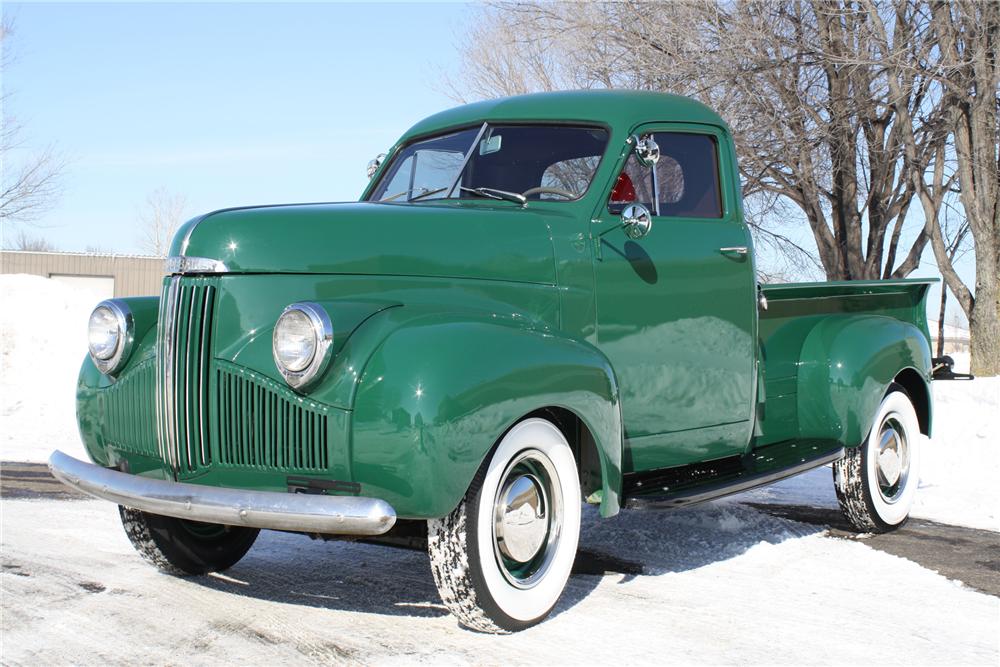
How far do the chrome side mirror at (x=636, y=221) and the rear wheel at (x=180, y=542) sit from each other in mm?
2259

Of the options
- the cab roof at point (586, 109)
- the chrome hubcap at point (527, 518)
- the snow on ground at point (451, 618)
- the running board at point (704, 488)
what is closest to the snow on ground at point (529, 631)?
the snow on ground at point (451, 618)

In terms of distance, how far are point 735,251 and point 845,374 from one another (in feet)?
3.39

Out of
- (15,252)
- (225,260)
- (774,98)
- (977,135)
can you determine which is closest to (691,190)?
(225,260)

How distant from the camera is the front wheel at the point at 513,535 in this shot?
374 cm

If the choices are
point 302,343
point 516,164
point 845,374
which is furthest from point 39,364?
point 302,343

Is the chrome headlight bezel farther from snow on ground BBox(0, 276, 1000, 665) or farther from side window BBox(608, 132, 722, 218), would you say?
side window BBox(608, 132, 722, 218)

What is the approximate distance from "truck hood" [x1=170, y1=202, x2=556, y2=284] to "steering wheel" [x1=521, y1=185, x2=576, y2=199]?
0.51 m

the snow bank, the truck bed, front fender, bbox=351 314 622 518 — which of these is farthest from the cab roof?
the snow bank

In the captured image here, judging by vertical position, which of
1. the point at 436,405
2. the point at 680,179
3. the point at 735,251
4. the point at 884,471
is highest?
the point at 680,179

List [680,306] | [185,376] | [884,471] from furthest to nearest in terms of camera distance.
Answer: [884,471] < [680,306] < [185,376]

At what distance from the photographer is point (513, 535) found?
13.0 feet

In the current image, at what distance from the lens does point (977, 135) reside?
14055mm

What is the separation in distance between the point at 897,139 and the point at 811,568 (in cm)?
1275

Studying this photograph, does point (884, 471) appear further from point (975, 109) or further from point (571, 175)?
point (975, 109)
